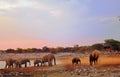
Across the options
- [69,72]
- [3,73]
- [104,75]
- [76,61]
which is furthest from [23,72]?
[76,61]

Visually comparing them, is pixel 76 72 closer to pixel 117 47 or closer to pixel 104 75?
pixel 104 75

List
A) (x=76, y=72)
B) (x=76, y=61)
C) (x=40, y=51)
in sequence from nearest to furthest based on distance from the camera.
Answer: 1. (x=76, y=72)
2. (x=76, y=61)
3. (x=40, y=51)

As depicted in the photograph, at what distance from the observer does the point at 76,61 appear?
38250 millimetres

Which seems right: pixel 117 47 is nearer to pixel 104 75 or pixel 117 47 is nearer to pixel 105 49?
pixel 105 49

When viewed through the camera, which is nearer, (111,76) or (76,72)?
(111,76)

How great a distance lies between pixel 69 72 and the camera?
28.4 m

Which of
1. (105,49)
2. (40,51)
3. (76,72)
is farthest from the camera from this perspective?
(40,51)

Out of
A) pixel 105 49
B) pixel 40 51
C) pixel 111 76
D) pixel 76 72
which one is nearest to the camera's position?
pixel 111 76

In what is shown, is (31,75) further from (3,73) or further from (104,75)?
(104,75)

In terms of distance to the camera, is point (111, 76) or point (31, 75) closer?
point (111, 76)

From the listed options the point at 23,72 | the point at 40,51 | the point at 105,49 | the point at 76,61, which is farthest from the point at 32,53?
the point at 23,72

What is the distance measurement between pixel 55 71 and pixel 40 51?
31099mm

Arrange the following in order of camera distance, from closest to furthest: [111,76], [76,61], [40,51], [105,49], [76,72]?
[111,76], [76,72], [76,61], [105,49], [40,51]

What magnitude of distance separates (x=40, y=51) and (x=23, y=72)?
30850 millimetres
